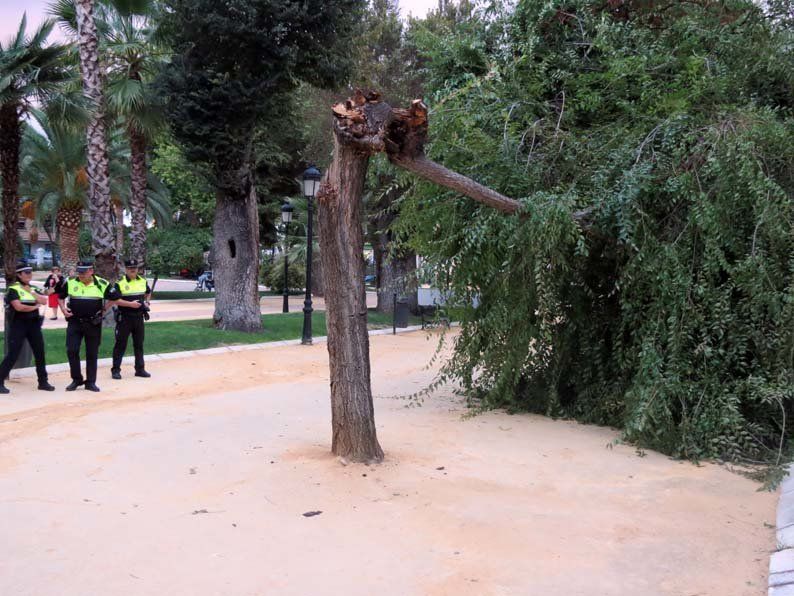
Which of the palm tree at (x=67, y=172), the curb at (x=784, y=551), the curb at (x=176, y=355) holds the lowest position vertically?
the curb at (x=784, y=551)

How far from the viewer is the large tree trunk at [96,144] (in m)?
14.8

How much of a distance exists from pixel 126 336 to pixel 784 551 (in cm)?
916

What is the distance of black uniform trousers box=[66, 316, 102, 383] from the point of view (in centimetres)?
955

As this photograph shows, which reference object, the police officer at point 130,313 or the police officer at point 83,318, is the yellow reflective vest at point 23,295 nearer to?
the police officer at point 83,318

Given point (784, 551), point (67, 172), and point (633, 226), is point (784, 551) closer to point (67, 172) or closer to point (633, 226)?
point (633, 226)

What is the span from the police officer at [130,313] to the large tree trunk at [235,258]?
587cm

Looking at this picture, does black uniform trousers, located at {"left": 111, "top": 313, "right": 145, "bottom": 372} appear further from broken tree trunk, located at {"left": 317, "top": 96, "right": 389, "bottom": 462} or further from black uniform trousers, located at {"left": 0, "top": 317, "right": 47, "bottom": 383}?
broken tree trunk, located at {"left": 317, "top": 96, "right": 389, "bottom": 462}

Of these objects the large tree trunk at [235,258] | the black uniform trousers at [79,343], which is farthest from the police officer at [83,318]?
the large tree trunk at [235,258]

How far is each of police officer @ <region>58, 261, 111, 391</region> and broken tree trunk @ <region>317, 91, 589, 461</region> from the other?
5.00 m

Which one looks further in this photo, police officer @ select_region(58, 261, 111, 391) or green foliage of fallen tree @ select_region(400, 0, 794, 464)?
police officer @ select_region(58, 261, 111, 391)

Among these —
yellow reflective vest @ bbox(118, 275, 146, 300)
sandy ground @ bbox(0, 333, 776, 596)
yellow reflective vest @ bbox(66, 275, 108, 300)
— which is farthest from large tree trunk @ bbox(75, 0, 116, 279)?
sandy ground @ bbox(0, 333, 776, 596)

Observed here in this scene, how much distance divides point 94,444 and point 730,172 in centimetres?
631

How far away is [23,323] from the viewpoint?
940 centimetres

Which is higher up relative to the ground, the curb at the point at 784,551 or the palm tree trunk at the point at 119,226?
the palm tree trunk at the point at 119,226
